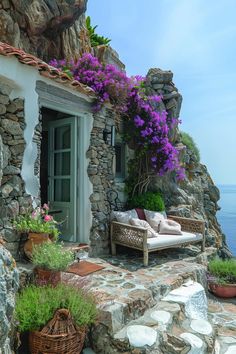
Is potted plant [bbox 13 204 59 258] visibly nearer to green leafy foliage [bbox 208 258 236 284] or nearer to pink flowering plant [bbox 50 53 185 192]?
pink flowering plant [bbox 50 53 185 192]

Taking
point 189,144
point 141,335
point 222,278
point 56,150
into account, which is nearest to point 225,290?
point 222,278

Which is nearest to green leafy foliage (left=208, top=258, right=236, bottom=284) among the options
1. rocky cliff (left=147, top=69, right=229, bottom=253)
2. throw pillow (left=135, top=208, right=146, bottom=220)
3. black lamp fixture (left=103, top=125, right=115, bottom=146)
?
throw pillow (left=135, top=208, right=146, bottom=220)

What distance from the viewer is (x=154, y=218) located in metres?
6.46

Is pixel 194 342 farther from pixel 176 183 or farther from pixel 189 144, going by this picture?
pixel 189 144

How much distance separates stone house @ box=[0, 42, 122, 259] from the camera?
14.2 feet

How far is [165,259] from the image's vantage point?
5.88m

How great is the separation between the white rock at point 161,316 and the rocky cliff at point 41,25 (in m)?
6.33

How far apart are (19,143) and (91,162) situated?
68.1 inches

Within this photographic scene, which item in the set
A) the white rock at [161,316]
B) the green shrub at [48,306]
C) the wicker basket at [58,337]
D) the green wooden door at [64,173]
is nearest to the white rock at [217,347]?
the white rock at [161,316]

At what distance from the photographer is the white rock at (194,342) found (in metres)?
3.20

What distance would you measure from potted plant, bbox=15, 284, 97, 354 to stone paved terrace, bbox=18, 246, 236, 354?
0.36m

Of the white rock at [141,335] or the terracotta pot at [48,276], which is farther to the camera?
the terracotta pot at [48,276]

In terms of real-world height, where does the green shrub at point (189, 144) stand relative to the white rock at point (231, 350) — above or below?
above

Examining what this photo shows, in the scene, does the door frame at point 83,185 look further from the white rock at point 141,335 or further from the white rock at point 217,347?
the white rock at point 217,347
